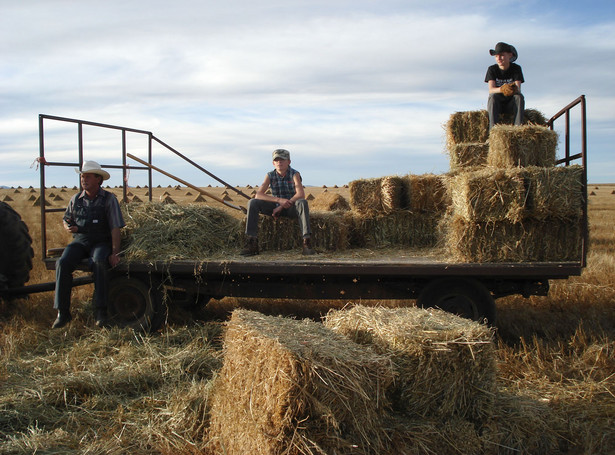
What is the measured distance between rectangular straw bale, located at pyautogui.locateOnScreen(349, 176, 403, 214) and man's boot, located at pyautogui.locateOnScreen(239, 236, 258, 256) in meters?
1.56

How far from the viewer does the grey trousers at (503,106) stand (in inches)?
270

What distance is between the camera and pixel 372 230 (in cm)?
737

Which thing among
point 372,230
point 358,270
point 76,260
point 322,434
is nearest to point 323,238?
point 372,230

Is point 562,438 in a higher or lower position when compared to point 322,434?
lower

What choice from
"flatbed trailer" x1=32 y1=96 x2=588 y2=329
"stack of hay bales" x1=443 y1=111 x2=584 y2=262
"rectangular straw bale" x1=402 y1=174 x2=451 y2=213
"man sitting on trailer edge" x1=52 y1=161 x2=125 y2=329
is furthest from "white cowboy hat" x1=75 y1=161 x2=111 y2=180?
"stack of hay bales" x1=443 y1=111 x2=584 y2=262

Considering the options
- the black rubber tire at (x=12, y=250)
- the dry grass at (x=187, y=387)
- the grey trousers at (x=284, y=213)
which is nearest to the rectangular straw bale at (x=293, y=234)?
the grey trousers at (x=284, y=213)

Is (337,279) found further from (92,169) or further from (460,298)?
(92,169)

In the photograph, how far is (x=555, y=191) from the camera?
17.8 ft

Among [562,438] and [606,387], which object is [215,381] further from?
[606,387]

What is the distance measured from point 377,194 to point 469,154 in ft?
4.10

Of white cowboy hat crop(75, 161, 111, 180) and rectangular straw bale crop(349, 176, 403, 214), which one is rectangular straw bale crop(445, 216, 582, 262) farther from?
white cowboy hat crop(75, 161, 111, 180)

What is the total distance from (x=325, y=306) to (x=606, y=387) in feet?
11.9

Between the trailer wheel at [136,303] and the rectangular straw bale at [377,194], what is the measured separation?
109 inches

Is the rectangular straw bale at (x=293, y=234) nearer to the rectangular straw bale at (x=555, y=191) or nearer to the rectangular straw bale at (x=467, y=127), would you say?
the rectangular straw bale at (x=467, y=127)
